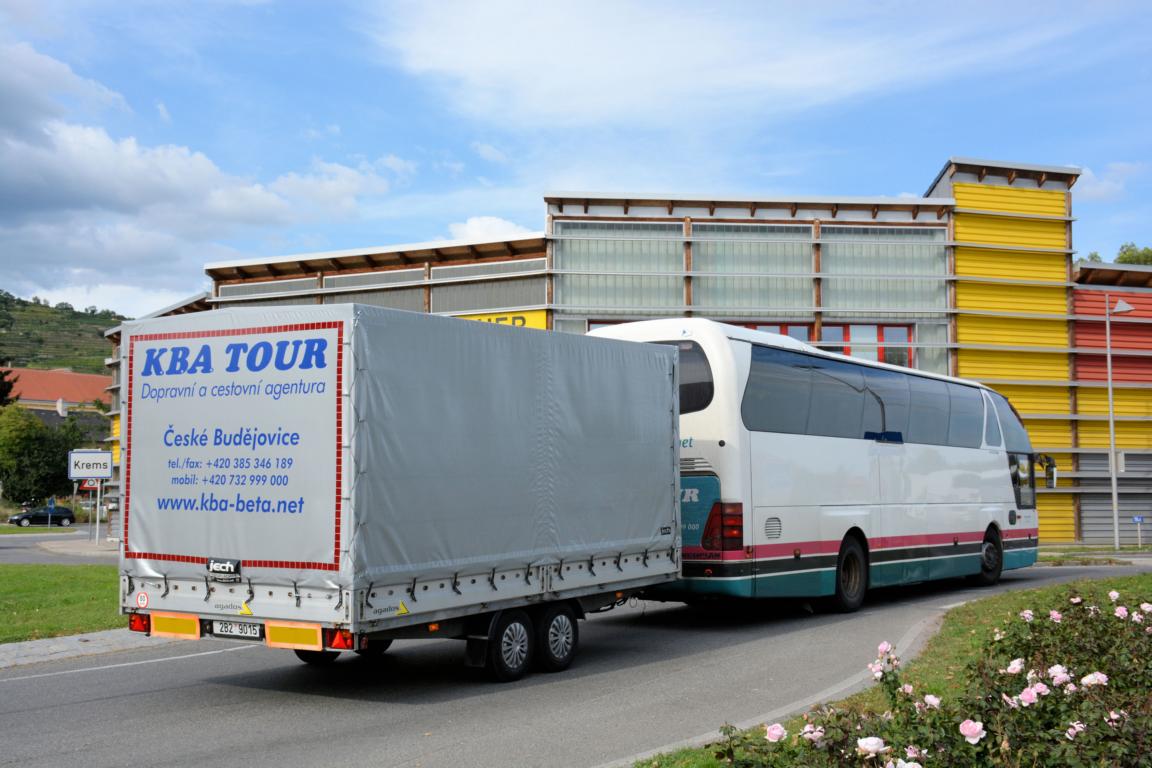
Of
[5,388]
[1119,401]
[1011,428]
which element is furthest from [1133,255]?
[5,388]

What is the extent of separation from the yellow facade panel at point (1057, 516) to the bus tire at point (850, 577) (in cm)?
2260

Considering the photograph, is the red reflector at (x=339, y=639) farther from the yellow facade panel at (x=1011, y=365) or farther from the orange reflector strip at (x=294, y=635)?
the yellow facade panel at (x=1011, y=365)

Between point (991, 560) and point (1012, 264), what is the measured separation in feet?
58.7

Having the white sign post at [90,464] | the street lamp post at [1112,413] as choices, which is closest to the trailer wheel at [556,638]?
the street lamp post at [1112,413]

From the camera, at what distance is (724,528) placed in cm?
1327

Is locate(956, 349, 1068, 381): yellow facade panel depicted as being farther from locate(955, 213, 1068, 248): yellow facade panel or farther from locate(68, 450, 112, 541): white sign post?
locate(68, 450, 112, 541): white sign post

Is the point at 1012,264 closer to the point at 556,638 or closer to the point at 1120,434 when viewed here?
the point at 1120,434

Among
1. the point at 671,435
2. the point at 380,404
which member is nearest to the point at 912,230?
the point at 671,435

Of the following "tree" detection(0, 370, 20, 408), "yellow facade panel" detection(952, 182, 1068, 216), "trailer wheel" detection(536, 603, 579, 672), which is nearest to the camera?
"trailer wheel" detection(536, 603, 579, 672)

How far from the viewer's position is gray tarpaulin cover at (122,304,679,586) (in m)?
8.53

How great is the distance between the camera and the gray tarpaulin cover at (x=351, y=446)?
8531 millimetres

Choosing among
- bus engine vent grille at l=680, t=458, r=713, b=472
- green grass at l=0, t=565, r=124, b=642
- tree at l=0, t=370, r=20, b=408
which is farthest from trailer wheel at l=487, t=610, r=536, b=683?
tree at l=0, t=370, r=20, b=408

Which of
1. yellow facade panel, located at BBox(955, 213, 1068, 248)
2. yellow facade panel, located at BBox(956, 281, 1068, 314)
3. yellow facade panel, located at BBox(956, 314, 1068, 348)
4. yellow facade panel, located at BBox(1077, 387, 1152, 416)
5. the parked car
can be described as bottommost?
the parked car

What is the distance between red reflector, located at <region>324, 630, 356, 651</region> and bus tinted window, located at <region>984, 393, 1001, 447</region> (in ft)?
48.6
